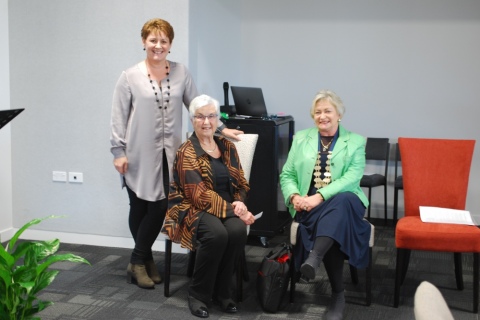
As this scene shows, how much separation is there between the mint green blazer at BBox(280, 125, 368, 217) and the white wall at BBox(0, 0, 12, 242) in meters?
2.25

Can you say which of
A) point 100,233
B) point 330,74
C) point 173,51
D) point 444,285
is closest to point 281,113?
point 330,74

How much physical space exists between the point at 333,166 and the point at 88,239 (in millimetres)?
2109

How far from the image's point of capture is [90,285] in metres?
4.02

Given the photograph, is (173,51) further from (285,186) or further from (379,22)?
(379,22)

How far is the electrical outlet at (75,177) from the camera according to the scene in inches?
192

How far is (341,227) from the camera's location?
3.51 m

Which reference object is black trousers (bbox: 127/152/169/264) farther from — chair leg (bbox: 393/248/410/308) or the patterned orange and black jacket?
chair leg (bbox: 393/248/410/308)

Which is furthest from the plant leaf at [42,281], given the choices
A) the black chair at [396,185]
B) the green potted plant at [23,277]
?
the black chair at [396,185]

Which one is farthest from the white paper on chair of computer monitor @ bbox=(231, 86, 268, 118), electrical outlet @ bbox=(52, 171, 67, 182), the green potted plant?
electrical outlet @ bbox=(52, 171, 67, 182)

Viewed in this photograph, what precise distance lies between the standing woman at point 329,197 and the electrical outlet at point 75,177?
173cm

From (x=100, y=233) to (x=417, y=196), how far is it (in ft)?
7.51

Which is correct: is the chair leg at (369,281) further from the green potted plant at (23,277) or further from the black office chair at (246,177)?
the green potted plant at (23,277)

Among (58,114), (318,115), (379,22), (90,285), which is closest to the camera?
(318,115)

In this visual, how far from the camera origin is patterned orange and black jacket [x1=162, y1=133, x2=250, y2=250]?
3.55 metres
